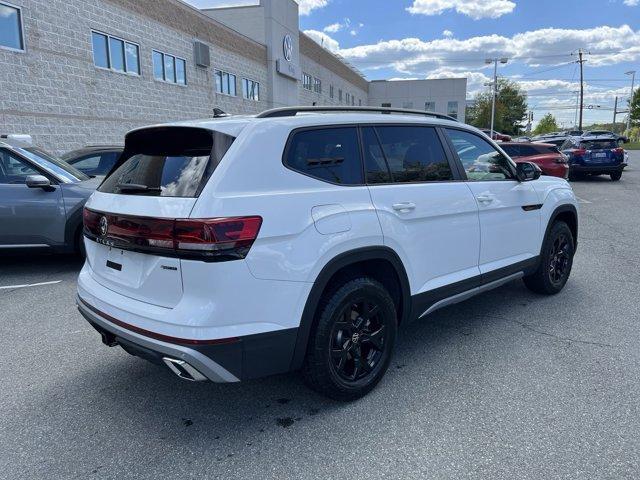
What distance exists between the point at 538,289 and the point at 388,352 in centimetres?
263

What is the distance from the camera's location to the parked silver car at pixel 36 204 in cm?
605

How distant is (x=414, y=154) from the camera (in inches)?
139

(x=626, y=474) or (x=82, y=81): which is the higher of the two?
(x=82, y=81)

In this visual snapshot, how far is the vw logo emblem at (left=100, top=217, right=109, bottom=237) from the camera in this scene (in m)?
2.85

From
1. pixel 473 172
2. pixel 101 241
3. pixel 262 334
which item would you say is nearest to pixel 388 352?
pixel 262 334

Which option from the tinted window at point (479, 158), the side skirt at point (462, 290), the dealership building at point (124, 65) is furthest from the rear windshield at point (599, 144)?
the dealership building at point (124, 65)

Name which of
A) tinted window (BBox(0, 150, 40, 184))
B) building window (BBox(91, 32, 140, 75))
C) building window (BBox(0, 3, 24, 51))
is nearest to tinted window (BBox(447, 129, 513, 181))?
tinted window (BBox(0, 150, 40, 184))

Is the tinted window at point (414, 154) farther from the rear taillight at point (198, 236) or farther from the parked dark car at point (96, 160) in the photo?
the parked dark car at point (96, 160)

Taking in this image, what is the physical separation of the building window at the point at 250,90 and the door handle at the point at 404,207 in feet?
83.2

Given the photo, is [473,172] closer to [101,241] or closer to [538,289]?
[538,289]

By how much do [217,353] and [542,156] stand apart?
14.4 m

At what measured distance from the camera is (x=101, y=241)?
2.95m

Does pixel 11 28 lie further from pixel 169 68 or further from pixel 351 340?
pixel 351 340

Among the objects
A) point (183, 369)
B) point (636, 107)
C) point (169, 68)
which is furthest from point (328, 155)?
point (636, 107)
